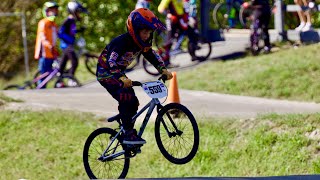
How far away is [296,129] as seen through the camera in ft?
41.7

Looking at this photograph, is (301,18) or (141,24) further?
(301,18)

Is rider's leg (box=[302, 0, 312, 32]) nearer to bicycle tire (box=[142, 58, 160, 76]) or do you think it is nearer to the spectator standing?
the spectator standing

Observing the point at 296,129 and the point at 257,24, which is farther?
the point at 257,24

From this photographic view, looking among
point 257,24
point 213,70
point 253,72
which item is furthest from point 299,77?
point 257,24

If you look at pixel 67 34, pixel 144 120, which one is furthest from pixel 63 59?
pixel 144 120

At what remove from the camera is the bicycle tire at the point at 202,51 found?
2106cm

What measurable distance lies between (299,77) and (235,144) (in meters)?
4.67

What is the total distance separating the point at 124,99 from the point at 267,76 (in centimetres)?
755

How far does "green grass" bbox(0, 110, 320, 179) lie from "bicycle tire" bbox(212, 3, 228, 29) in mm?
10295

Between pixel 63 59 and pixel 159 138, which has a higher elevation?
pixel 159 138

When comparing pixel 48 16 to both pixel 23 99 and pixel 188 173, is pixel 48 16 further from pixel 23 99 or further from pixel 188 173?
pixel 188 173

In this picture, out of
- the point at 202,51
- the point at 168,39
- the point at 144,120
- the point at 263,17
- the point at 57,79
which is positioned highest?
the point at 144,120

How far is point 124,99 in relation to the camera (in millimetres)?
10445

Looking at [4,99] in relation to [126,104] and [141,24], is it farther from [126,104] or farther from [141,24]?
[141,24]
